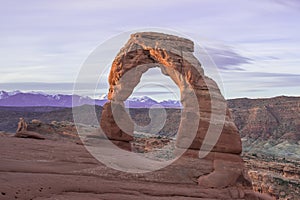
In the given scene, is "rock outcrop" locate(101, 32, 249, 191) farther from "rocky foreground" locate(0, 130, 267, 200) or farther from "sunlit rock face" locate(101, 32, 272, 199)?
"rocky foreground" locate(0, 130, 267, 200)

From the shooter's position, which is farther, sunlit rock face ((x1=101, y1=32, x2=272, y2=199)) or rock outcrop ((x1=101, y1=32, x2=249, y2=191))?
rock outcrop ((x1=101, y1=32, x2=249, y2=191))

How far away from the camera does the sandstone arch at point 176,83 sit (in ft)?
60.4

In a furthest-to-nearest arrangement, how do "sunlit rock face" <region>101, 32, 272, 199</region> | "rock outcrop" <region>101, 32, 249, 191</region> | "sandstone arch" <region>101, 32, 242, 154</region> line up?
"sandstone arch" <region>101, 32, 242, 154</region> → "rock outcrop" <region>101, 32, 249, 191</region> → "sunlit rock face" <region>101, 32, 272, 199</region>

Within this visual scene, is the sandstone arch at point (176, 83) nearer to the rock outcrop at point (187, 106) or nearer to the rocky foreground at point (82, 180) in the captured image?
the rock outcrop at point (187, 106)

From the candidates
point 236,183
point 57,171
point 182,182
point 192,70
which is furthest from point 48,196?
point 192,70

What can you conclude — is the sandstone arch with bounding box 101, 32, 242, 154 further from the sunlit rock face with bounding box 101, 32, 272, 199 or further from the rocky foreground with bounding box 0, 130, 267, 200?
the rocky foreground with bounding box 0, 130, 267, 200

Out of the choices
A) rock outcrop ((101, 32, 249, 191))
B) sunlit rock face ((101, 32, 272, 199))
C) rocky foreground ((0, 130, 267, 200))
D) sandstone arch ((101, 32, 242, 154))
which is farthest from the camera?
sandstone arch ((101, 32, 242, 154))

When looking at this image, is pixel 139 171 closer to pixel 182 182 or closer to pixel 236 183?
pixel 182 182

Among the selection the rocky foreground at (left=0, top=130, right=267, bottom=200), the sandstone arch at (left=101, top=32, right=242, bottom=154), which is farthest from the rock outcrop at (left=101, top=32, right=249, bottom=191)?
the rocky foreground at (left=0, top=130, right=267, bottom=200)

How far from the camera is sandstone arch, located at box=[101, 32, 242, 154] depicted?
18422mm

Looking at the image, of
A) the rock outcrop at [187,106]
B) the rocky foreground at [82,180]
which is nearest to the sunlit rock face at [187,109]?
the rock outcrop at [187,106]

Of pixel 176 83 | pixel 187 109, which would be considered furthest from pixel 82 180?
pixel 176 83

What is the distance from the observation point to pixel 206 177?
48.3 feet

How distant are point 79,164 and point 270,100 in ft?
294
